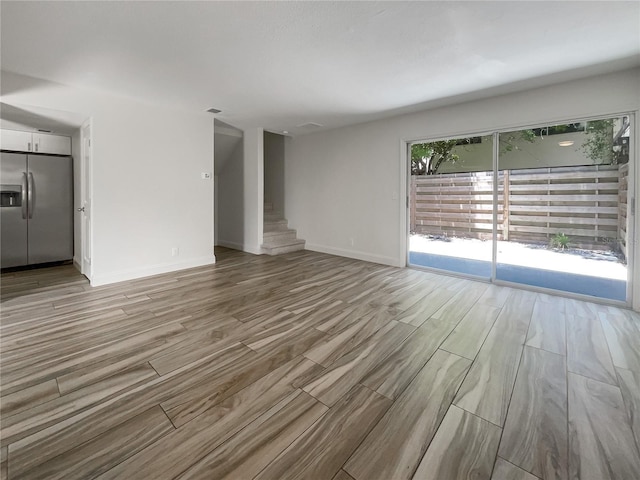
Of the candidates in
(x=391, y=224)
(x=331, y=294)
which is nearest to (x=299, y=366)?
(x=331, y=294)

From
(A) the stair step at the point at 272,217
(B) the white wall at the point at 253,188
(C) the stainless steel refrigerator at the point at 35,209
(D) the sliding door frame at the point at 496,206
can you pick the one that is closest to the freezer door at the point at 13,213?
(C) the stainless steel refrigerator at the point at 35,209

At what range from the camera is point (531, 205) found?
143 inches

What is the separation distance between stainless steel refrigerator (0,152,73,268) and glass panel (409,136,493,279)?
5.56 metres

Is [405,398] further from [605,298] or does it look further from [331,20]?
[605,298]

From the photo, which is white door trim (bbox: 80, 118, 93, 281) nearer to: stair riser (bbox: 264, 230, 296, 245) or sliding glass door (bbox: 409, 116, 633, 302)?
stair riser (bbox: 264, 230, 296, 245)

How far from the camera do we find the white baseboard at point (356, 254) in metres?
4.71

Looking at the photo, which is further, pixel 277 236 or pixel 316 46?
pixel 277 236

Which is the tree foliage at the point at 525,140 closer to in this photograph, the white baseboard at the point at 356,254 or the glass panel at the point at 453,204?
the glass panel at the point at 453,204

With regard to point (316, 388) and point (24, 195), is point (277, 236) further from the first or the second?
point (316, 388)

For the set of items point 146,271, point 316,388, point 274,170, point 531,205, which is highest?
point 274,170

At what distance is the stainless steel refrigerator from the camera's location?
3984mm

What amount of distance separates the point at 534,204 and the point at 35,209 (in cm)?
708

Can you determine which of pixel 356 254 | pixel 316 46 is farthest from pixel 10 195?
pixel 356 254

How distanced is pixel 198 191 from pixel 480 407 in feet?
14.5
